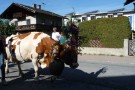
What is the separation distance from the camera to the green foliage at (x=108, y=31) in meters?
26.7

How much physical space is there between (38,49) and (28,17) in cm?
4217

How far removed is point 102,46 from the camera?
27828 millimetres

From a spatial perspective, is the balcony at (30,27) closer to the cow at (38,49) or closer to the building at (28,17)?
the building at (28,17)

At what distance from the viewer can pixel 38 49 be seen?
9.66 metres

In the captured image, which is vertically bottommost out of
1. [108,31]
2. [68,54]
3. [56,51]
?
[68,54]

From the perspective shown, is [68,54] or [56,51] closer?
[56,51]

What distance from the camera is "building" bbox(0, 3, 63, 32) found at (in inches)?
1938

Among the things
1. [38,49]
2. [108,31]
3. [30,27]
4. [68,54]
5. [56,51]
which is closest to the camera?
[56,51]

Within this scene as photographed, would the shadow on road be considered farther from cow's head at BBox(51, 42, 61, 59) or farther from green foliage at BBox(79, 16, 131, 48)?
green foliage at BBox(79, 16, 131, 48)

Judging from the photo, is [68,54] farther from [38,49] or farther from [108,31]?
[108,31]

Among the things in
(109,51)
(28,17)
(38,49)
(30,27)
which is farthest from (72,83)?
(28,17)

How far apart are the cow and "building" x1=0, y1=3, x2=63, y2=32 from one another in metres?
37.9

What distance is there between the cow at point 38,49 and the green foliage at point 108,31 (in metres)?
17.1

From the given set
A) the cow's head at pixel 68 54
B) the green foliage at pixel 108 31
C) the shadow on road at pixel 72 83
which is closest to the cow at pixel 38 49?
the cow's head at pixel 68 54
